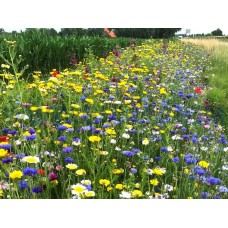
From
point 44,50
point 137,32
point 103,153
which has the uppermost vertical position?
point 137,32

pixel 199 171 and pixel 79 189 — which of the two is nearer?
pixel 79 189

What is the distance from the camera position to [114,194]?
220 centimetres

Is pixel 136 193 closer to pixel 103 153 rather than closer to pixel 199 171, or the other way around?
pixel 199 171

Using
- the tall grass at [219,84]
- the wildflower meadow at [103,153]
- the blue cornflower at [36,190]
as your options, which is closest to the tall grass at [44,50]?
the tall grass at [219,84]

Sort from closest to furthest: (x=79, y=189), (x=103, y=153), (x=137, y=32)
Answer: (x=79, y=189) < (x=103, y=153) < (x=137, y=32)

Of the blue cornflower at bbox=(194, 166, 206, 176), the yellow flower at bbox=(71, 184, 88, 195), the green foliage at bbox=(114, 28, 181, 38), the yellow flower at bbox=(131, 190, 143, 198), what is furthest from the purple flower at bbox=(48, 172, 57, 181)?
the green foliage at bbox=(114, 28, 181, 38)

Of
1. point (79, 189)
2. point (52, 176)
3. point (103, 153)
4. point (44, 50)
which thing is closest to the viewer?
point (79, 189)

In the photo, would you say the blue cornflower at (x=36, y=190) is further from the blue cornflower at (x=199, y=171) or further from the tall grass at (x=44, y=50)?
the tall grass at (x=44, y=50)

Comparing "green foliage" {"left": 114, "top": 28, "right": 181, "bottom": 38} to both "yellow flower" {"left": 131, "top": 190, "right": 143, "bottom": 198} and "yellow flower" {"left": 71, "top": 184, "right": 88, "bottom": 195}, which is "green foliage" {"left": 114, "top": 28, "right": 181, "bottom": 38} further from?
"yellow flower" {"left": 71, "top": 184, "right": 88, "bottom": 195}

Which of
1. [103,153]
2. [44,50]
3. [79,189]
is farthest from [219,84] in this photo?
[79,189]

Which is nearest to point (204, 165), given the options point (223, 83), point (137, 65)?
point (137, 65)

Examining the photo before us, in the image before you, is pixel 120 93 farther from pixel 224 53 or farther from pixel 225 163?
pixel 224 53

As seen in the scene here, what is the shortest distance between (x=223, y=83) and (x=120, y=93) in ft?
14.7
